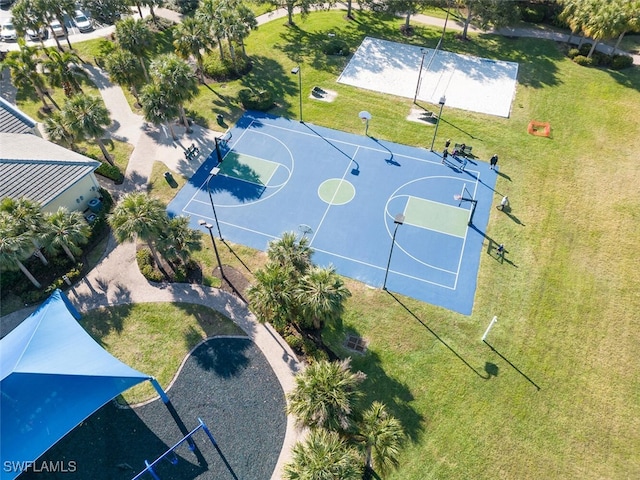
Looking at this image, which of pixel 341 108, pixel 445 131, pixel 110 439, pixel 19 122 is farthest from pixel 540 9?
pixel 110 439

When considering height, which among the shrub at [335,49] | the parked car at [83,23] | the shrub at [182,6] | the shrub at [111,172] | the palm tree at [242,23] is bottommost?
the shrub at [111,172]

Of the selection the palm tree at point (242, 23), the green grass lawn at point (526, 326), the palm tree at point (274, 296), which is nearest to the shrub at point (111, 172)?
the green grass lawn at point (526, 326)

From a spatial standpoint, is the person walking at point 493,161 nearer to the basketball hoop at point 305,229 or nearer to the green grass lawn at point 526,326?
the green grass lawn at point 526,326

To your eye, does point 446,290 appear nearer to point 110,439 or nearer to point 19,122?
point 110,439

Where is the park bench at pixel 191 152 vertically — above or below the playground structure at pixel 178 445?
above

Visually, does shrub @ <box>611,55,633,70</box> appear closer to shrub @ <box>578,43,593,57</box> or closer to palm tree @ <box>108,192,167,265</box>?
shrub @ <box>578,43,593,57</box>

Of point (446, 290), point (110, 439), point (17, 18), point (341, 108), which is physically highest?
point (17, 18)

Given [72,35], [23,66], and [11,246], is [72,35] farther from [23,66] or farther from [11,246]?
[11,246]
